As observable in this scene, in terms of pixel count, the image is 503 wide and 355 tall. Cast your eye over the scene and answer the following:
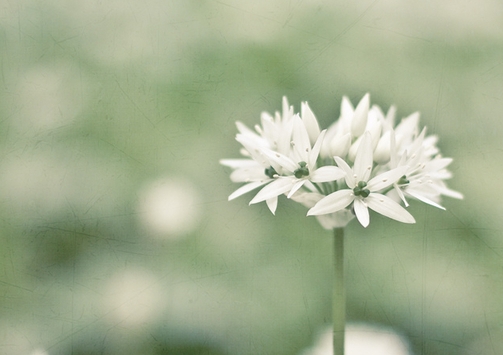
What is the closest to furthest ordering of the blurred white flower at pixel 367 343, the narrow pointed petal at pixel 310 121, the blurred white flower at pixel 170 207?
the narrow pointed petal at pixel 310 121 → the blurred white flower at pixel 367 343 → the blurred white flower at pixel 170 207

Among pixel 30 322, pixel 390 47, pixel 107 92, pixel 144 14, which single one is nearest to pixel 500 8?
pixel 390 47

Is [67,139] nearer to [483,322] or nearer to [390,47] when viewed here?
[390,47]

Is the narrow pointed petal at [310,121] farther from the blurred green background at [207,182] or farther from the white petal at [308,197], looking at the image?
the blurred green background at [207,182]

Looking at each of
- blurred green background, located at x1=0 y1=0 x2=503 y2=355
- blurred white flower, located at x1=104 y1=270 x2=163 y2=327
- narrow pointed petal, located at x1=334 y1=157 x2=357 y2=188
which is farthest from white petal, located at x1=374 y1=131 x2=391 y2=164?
blurred white flower, located at x1=104 y1=270 x2=163 y2=327

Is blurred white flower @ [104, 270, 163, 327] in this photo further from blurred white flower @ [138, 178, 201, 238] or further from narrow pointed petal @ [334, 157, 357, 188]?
narrow pointed petal @ [334, 157, 357, 188]

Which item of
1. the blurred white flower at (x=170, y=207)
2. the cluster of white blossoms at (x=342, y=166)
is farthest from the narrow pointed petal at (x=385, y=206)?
the blurred white flower at (x=170, y=207)
